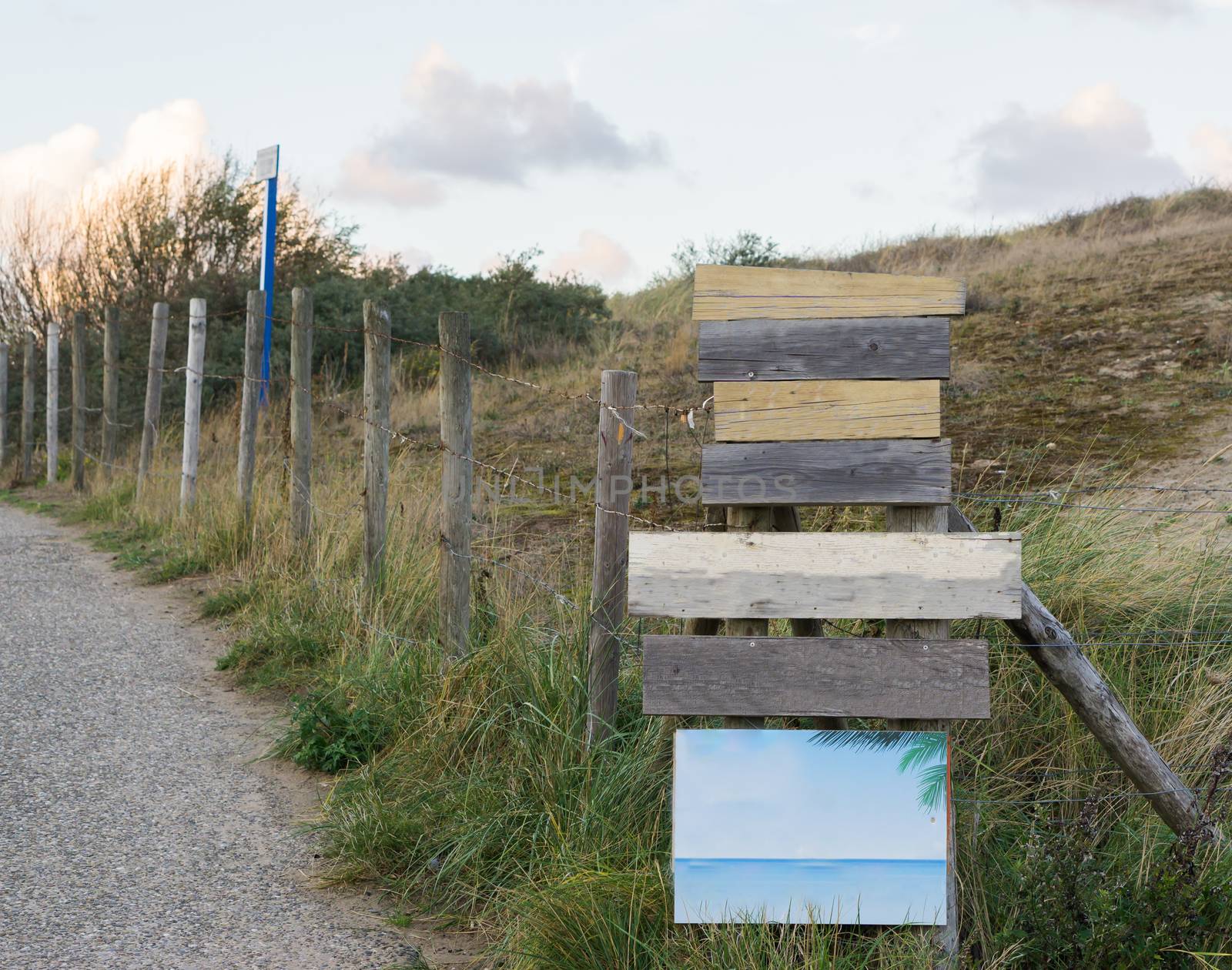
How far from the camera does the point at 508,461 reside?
37.1ft

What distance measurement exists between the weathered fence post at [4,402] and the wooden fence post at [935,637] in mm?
18712

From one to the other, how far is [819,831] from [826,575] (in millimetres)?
701

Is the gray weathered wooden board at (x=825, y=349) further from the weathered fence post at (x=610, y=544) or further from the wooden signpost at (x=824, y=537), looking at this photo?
the weathered fence post at (x=610, y=544)

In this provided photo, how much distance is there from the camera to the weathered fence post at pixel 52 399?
1670cm

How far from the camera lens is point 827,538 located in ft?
10.3

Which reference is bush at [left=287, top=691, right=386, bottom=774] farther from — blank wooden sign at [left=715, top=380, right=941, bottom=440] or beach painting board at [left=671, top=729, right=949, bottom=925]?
blank wooden sign at [left=715, top=380, right=941, bottom=440]

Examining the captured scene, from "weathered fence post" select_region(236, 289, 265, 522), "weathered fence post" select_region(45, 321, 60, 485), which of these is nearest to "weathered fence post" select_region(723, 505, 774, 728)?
"weathered fence post" select_region(236, 289, 265, 522)

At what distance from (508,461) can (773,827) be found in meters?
8.40

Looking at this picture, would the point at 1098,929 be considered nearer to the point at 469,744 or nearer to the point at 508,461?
the point at 469,744

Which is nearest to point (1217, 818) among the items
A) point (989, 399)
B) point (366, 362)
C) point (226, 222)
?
point (366, 362)

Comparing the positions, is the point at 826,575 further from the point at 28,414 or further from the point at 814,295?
the point at 28,414

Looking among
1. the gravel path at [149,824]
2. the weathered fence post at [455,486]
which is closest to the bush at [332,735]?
the gravel path at [149,824]

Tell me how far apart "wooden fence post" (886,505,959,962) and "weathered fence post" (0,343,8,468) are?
61.4ft

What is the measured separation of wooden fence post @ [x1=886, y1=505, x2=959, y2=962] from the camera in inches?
123
